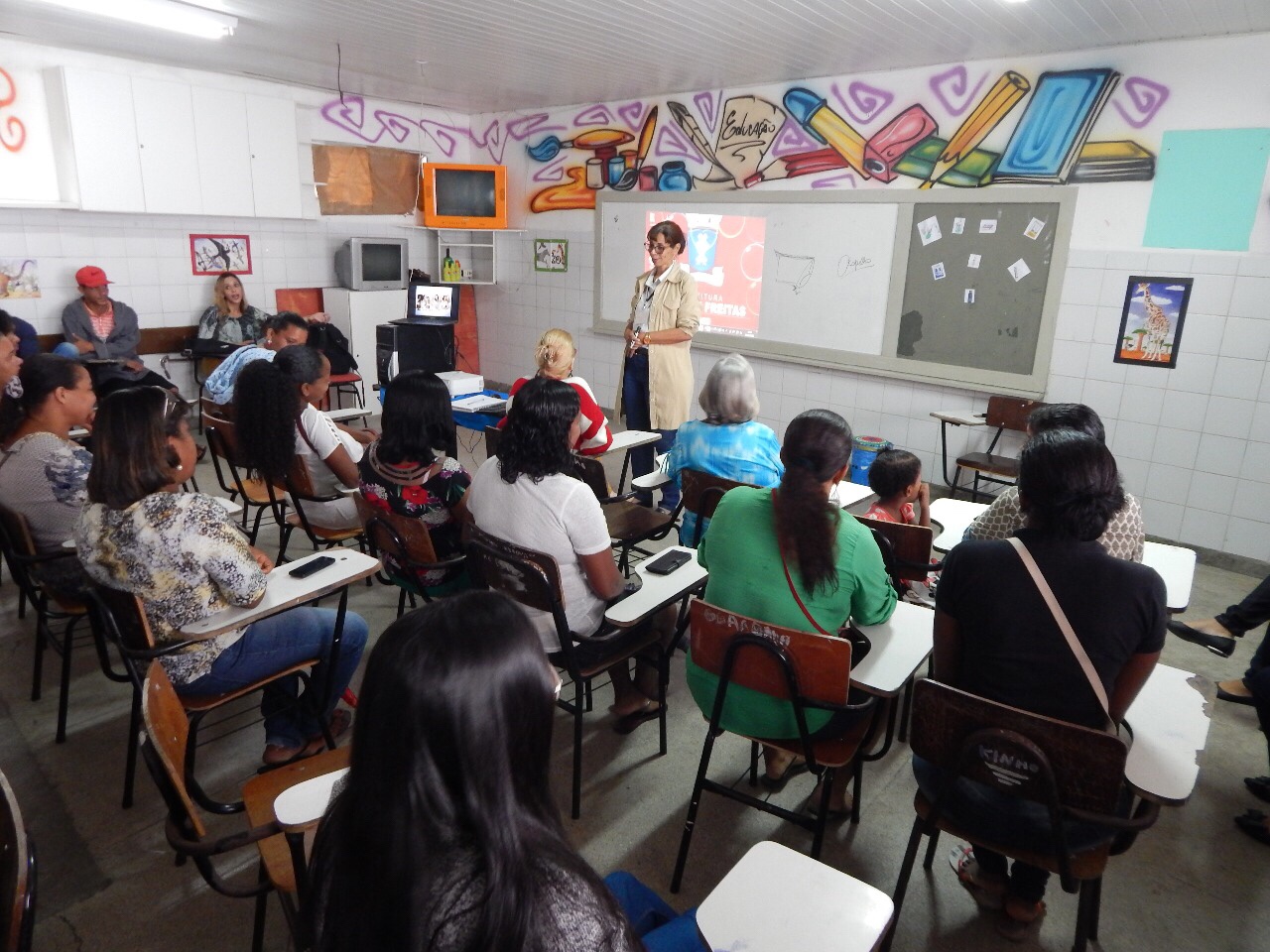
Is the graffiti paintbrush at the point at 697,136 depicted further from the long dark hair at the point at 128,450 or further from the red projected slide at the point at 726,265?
the long dark hair at the point at 128,450

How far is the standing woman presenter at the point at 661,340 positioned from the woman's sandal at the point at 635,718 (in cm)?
199

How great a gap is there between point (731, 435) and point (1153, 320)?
9.65ft

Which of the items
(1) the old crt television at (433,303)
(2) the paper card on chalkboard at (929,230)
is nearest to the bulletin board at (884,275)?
(2) the paper card on chalkboard at (929,230)

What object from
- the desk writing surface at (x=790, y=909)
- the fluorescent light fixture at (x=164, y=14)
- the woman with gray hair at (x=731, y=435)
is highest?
the fluorescent light fixture at (x=164, y=14)

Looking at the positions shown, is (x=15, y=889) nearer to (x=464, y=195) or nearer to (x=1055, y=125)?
(x=1055, y=125)

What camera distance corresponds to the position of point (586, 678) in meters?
2.32

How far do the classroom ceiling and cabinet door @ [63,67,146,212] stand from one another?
0.26 m

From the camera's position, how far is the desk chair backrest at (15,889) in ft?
3.90

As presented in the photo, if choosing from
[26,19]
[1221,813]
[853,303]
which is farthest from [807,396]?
[26,19]

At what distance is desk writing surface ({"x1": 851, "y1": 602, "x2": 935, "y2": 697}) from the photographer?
5.90 feet

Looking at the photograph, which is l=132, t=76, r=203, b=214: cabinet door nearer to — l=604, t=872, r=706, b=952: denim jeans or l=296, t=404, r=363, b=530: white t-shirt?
l=296, t=404, r=363, b=530: white t-shirt

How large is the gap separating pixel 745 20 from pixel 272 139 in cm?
434

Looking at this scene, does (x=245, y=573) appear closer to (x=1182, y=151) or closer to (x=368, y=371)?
(x=1182, y=151)

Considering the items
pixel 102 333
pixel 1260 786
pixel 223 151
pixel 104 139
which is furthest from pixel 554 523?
pixel 223 151
